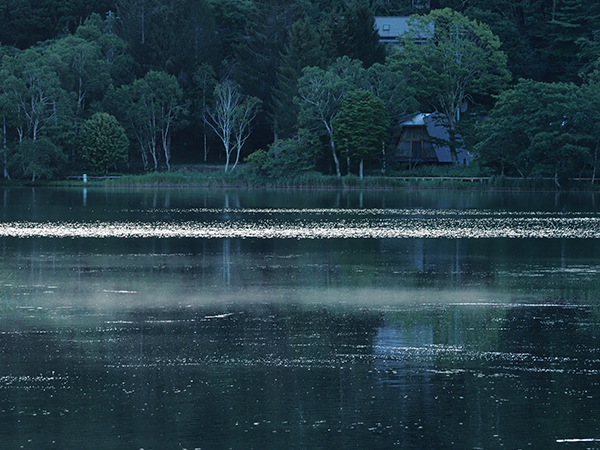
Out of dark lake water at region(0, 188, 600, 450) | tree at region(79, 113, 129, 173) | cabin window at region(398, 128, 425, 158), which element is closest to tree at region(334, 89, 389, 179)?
cabin window at region(398, 128, 425, 158)

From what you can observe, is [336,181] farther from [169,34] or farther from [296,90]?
[169,34]

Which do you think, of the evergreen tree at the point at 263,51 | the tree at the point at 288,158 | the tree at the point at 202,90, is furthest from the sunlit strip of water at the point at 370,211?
the tree at the point at 202,90

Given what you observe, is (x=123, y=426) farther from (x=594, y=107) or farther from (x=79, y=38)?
(x=79, y=38)

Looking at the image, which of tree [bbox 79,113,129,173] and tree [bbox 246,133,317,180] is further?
tree [bbox 79,113,129,173]

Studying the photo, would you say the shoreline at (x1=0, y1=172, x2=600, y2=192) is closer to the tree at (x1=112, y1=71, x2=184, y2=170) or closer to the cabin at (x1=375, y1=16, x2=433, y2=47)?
the tree at (x1=112, y1=71, x2=184, y2=170)

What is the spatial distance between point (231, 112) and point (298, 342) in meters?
60.4

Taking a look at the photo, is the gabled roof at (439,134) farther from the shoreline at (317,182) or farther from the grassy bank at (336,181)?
the shoreline at (317,182)

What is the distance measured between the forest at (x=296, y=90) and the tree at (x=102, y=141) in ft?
0.36

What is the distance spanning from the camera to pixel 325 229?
35281 millimetres

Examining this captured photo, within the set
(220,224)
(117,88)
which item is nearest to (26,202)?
(220,224)

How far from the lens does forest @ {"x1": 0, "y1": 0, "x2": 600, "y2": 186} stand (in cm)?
6600

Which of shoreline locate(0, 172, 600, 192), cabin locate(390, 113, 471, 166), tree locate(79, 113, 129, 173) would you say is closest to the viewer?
shoreline locate(0, 172, 600, 192)

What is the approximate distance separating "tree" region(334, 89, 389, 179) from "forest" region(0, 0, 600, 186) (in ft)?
0.32

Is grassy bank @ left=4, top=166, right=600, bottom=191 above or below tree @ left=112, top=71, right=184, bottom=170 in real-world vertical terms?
below
